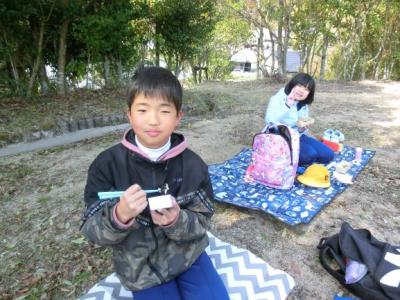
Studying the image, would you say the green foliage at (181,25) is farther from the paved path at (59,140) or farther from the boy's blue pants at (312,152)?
the boy's blue pants at (312,152)

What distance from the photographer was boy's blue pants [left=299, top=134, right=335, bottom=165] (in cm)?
420

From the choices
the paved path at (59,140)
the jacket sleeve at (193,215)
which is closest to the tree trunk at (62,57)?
the paved path at (59,140)

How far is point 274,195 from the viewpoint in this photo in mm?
3467

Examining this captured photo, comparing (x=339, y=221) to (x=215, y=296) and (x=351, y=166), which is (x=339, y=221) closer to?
(x=351, y=166)

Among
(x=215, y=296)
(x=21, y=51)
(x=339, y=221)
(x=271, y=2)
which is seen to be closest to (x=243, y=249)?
(x=215, y=296)

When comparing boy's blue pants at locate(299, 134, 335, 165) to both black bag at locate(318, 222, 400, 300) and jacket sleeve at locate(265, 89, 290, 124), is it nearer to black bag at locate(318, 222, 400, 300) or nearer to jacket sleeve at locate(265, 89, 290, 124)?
jacket sleeve at locate(265, 89, 290, 124)

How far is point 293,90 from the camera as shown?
149 inches

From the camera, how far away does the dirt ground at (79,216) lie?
2.48 meters

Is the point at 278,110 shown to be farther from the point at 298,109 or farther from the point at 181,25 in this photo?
the point at 181,25

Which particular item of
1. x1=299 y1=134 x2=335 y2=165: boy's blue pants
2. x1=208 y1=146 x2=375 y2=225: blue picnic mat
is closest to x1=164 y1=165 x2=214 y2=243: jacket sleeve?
x1=208 y1=146 x2=375 y2=225: blue picnic mat

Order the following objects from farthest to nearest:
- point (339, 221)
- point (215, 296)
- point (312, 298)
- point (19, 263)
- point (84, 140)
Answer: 1. point (84, 140)
2. point (339, 221)
3. point (19, 263)
4. point (312, 298)
5. point (215, 296)

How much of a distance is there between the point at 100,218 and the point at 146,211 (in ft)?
0.88

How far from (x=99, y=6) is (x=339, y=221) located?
248 inches

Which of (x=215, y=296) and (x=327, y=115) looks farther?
(x=327, y=115)
